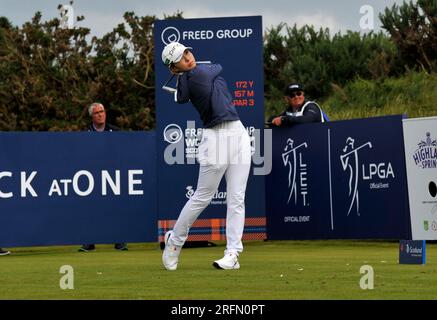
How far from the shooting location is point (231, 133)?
12109 millimetres

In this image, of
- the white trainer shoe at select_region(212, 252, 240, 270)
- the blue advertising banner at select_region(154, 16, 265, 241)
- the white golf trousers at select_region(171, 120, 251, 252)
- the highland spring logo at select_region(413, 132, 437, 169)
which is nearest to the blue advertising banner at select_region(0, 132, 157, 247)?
the blue advertising banner at select_region(154, 16, 265, 241)

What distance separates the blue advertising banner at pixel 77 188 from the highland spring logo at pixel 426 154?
4.11 metres

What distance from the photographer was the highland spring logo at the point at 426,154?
1659 cm

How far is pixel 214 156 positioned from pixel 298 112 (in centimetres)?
689

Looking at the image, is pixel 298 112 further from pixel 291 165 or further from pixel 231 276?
pixel 231 276

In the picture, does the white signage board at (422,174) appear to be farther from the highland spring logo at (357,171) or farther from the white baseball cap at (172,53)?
the white baseball cap at (172,53)

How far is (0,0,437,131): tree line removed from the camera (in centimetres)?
3378

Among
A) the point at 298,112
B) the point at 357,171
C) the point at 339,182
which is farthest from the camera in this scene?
the point at 298,112

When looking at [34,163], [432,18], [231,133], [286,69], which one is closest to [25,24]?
[286,69]

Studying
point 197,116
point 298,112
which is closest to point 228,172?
point 197,116

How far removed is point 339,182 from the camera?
59.0 ft

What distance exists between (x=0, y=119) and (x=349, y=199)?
18098 millimetres

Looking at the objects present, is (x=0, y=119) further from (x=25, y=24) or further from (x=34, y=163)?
(x=34, y=163)

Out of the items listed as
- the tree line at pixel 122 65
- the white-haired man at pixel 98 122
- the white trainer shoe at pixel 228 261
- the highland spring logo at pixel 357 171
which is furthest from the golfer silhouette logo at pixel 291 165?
the tree line at pixel 122 65
